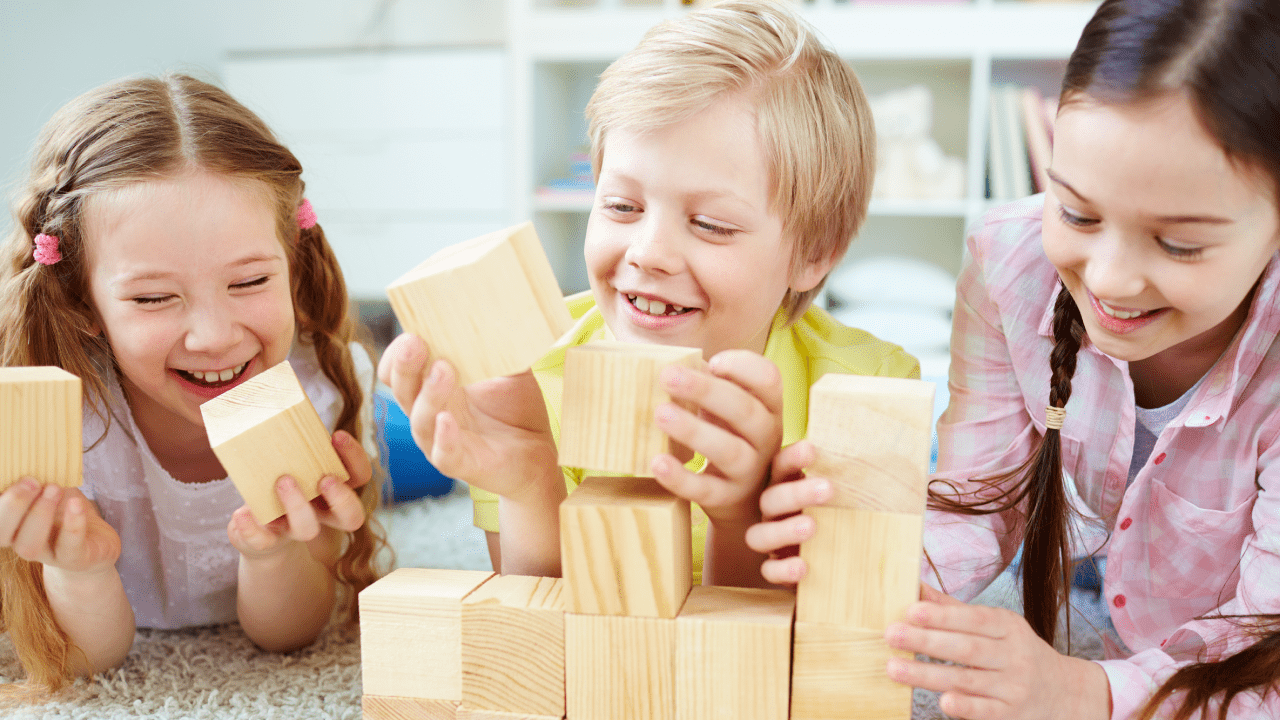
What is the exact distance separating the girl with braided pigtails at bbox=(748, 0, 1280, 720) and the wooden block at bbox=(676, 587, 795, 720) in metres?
0.04

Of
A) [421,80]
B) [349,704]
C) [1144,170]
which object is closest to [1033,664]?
[1144,170]

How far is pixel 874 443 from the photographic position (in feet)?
1.99

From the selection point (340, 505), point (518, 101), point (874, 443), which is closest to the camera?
point (874, 443)

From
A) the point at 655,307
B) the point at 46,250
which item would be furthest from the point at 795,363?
the point at 46,250

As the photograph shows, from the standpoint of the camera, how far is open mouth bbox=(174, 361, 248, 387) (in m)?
1.01

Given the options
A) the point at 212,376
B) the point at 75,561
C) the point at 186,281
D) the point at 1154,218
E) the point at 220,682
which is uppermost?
the point at 1154,218

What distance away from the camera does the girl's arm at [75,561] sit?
0.78m

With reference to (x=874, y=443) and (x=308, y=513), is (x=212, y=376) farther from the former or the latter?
(x=874, y=443)

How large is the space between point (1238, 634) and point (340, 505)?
2.42 feet

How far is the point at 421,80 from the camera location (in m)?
2.84

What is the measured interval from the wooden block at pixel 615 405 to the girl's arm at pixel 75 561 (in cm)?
46

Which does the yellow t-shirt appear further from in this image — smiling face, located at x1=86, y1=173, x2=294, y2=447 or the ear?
smiling face, located at x1=86, y1=173, x2=294, y2=447

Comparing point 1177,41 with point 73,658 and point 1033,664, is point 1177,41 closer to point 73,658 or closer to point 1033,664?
point 1033,664

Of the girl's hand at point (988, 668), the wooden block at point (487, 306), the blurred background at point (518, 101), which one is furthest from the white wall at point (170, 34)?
the girl's hand at point (988, 668)
